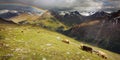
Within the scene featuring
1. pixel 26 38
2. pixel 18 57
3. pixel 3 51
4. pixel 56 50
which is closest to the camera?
pixel 18 57

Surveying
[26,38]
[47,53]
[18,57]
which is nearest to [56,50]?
[47,53]

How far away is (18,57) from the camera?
64.2 m

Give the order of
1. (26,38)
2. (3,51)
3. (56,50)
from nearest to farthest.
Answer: (3,51)
(56,50)
(26,38)

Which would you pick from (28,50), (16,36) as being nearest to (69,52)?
(28,50)

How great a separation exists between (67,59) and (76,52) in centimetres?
922

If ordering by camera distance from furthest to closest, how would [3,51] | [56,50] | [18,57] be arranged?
[56,50]
[3,51]
[18,57]

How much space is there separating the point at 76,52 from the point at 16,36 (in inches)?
1304

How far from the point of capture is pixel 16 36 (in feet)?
302

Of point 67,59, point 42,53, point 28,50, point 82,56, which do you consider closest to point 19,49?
point 28,50

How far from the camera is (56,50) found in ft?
239

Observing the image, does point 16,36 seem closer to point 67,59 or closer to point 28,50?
point 28,50

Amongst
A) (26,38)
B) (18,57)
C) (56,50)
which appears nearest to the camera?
(18,57)

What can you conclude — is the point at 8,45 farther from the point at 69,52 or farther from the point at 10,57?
the point at 69,52

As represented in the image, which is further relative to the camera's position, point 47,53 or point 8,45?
point 8,45
